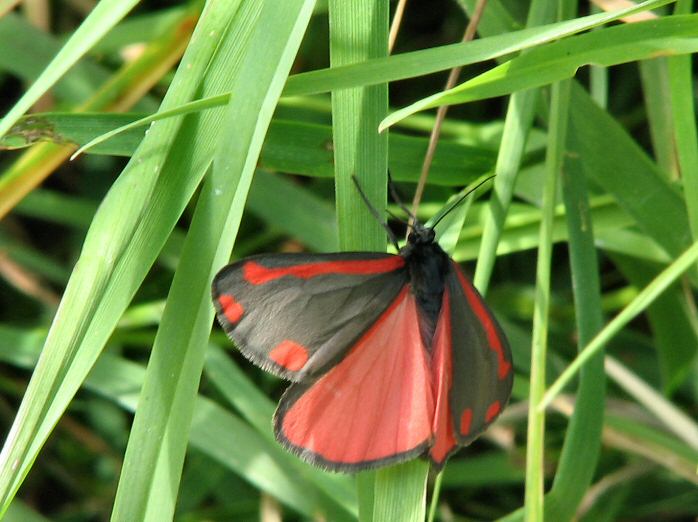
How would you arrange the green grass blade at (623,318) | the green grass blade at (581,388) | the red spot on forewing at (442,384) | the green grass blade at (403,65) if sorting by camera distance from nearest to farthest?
1. the green grass blade at (623,318)
2. the green grass blade at (403,65)
3. the red spot on forewing at (442,384)
4. the green grass blade at (581,388)

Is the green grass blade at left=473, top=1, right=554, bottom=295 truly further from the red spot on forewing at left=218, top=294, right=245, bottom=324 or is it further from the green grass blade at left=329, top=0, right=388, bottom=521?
the red spot on forewing at left=218, top=294, right=245, bottom=324

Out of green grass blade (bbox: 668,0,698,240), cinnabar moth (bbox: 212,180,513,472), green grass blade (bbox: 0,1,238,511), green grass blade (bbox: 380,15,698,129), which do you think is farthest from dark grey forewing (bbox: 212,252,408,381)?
green grass blade (bbox: 668,0,698,240)

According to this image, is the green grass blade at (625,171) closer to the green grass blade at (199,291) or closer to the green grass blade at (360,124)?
the green grass blade at (360,124)

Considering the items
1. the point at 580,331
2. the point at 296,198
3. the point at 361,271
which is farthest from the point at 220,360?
the point at 580,331

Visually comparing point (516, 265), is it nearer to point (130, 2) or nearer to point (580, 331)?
point (580, 331)

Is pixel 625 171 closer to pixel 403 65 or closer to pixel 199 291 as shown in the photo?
pixel 403 65

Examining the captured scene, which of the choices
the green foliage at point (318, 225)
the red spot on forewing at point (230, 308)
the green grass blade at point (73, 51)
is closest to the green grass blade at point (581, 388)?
the green foliage at point (318, 225)
